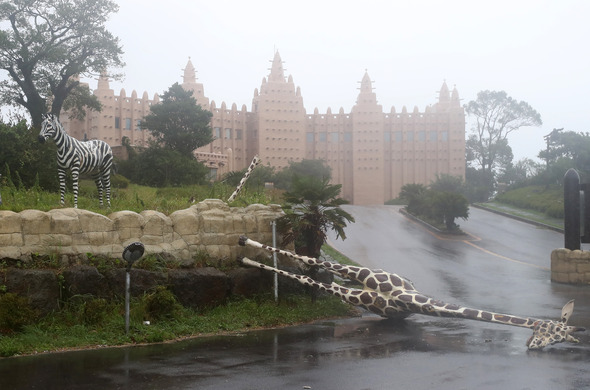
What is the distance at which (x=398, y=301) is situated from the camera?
36.9ft

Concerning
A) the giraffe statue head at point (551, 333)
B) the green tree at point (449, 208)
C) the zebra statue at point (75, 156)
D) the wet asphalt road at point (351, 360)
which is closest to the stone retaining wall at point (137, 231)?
the zebra statue at point (75, 156)

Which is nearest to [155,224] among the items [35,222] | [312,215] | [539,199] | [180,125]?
[35,222]

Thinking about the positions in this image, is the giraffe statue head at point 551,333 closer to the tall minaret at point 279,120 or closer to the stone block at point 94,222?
the stone block at point 94,222

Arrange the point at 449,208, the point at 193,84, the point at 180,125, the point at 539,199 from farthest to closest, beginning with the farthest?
the point at 193,84, the point at 180,125, the point at 539,199, the point at 449,208

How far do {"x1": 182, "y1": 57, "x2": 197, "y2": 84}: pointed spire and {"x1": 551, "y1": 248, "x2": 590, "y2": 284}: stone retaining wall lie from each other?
6128 centimetres

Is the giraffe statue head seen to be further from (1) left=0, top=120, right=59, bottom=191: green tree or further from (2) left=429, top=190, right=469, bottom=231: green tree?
(2) left=429, top=190, right=469, bottom=231: green tree

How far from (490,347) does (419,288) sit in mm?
7450

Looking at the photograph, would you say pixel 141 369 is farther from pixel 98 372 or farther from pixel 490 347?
pixel 490 347

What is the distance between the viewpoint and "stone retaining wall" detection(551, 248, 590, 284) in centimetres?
1794

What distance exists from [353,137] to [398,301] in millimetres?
67870

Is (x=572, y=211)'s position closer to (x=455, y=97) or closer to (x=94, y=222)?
(x=94, y=222)

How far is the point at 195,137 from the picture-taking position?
150ft

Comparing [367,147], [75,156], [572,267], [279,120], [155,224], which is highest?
[279,120]

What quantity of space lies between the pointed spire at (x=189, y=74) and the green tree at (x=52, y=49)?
36.7 meters
